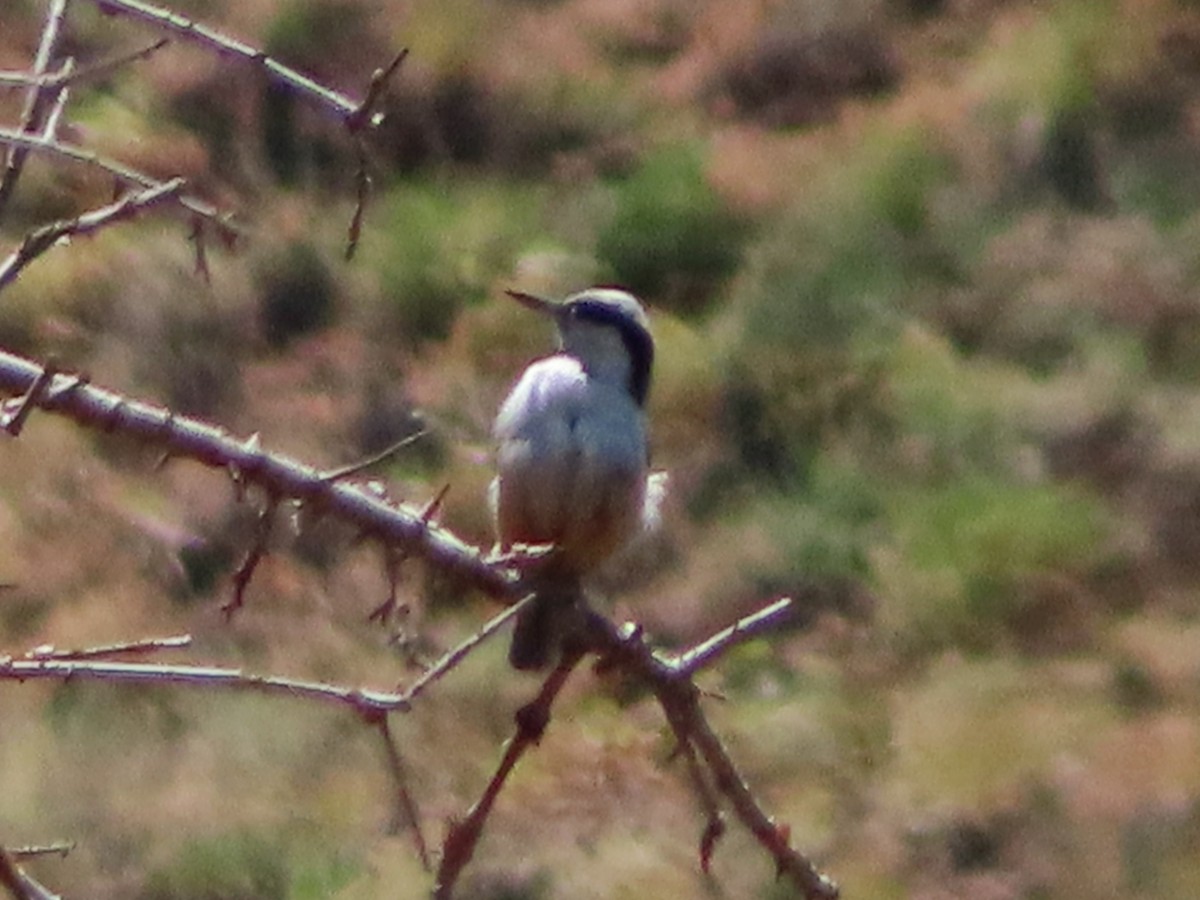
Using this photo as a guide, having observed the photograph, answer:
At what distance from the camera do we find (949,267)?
31.7 ft

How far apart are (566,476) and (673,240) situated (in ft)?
17.1

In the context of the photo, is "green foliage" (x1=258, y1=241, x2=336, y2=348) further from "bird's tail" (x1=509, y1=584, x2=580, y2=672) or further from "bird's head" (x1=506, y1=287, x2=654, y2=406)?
"bird's tail" (x1=509, y1=584, x2=580, y2=672)

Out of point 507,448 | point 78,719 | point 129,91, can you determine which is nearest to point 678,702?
point 507,448

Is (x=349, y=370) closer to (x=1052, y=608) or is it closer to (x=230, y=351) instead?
(x=230, y=351)

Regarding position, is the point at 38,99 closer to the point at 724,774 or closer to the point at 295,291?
the point at 724,774

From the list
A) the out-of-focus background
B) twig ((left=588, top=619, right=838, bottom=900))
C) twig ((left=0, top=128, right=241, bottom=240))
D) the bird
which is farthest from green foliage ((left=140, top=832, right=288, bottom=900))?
twig ((left=0, top=128, right=241, bottom=240))

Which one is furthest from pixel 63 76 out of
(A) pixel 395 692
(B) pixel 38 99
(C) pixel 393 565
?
(A) pixel 395 692

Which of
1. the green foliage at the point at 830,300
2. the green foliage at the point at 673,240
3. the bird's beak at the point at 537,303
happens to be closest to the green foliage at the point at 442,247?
the green foliage at the point at 673,240

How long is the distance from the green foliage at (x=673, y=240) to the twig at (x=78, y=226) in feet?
22.8

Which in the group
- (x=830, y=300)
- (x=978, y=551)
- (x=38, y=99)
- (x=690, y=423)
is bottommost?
(x=978, y=551)

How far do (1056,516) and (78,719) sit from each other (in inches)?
135

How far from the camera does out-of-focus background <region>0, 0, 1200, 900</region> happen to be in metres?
6.82

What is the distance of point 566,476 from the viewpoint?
4.67 metres

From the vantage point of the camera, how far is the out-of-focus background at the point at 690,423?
22.4 feet
